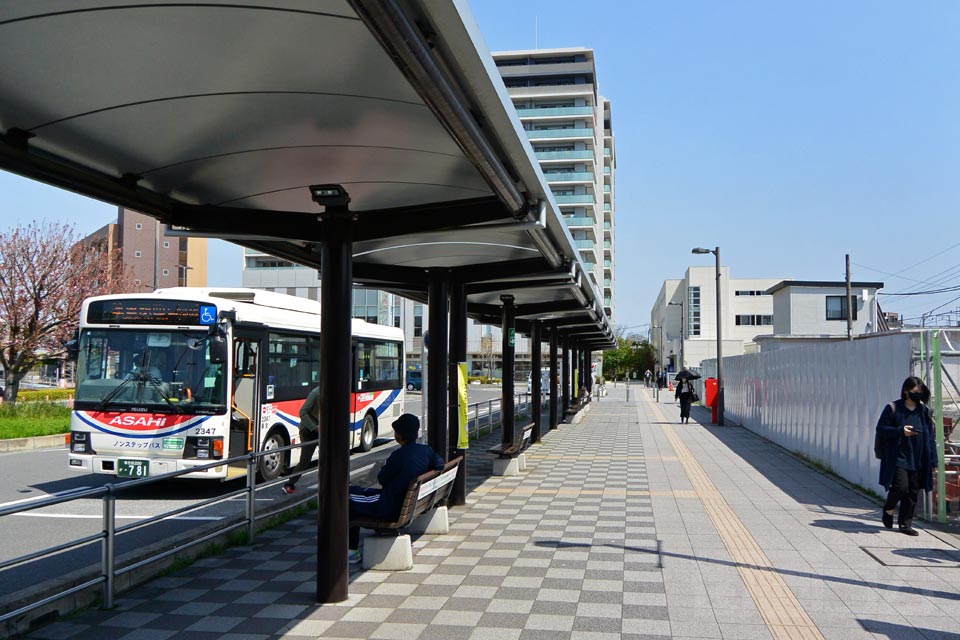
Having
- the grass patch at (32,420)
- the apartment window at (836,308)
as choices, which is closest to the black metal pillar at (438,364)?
the grass patch at (32,420)

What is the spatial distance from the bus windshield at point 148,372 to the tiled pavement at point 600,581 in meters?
2.85

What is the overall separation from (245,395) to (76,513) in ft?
9.73

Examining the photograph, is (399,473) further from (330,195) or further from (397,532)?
(330,195)

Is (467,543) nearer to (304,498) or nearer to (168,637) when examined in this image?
(304,498)

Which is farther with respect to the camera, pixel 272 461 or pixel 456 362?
pixel 272 461

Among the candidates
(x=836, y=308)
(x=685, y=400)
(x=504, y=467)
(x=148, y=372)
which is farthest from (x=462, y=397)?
(x=836, y=308)

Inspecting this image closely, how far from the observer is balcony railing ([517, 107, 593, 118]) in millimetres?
81688

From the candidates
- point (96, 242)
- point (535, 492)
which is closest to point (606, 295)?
point (96, 242)

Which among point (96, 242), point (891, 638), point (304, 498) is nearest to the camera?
point (891, 638)

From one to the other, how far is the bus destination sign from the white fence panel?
8909 millimetres

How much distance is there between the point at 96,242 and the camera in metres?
28.0

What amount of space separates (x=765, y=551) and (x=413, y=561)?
10.8ft

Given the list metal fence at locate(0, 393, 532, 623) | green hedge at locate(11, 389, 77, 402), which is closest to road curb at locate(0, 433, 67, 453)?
metal fence at locate(0, 393, 532, 623)

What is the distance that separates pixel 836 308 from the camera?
174ft
